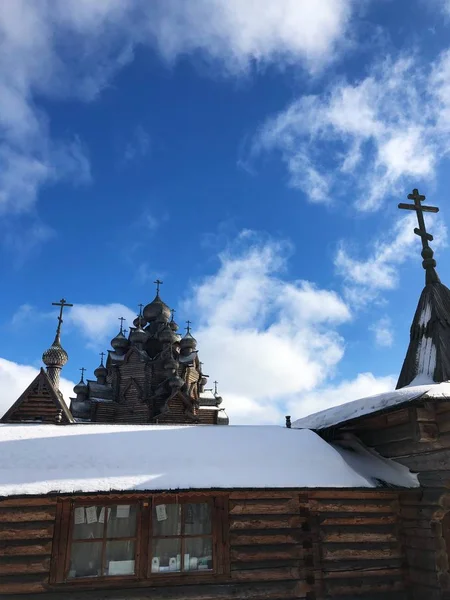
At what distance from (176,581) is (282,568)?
1.98 meters

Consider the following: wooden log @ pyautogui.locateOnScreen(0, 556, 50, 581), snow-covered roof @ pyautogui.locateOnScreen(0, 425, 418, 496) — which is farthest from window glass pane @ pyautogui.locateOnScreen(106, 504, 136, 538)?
wooden log @ pyautogui.locateOnScreen(0, 556, 50, 581)

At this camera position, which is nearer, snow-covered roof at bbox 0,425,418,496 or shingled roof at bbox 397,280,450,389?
snow-covered roof at bbox 0,425,418,496

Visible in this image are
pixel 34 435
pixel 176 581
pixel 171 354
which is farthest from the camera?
pixel 171 354

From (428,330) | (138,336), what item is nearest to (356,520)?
(428,330)

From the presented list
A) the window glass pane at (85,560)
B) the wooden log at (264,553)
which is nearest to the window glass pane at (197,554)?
the wooden log at (264,553)

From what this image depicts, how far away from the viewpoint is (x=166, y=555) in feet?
27.3

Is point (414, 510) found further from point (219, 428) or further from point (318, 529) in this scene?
point (219, 428)

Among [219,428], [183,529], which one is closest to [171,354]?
[219,428]

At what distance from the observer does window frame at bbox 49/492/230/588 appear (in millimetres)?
7840

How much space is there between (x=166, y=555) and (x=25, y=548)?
96.4 inches

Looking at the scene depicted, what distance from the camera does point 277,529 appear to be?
8.69 m

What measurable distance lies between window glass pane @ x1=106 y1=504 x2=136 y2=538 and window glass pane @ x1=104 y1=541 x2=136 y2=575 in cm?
16

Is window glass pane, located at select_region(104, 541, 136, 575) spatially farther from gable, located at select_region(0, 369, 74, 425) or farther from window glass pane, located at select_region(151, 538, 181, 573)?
gable, located at select_region(0, 369, 74, 425)

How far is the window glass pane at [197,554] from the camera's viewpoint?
832 centimetres
